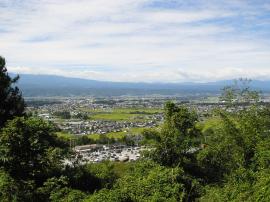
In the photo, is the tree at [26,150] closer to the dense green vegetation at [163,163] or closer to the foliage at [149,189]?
the dense green vegetation at [163,163]

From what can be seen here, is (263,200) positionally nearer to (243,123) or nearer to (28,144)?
(28,144)

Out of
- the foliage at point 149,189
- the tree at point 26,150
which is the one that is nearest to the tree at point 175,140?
the foliage at point 149,189

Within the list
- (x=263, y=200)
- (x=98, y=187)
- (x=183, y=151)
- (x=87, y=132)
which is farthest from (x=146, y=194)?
(x=87, y=132)

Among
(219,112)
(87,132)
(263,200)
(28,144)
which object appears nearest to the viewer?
(263,200)

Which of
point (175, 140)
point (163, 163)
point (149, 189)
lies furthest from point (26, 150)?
point (175, 140)

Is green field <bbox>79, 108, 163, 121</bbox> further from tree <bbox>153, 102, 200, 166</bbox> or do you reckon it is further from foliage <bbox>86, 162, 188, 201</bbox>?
foliage <bbox>86, 162, 188, 201</bbox>

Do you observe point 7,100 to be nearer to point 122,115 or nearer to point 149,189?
point 149,189

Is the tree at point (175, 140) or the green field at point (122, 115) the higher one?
the tree at point (175, 140)
